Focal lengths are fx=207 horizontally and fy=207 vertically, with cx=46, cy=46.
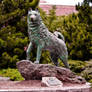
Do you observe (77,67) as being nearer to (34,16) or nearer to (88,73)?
(88,73)

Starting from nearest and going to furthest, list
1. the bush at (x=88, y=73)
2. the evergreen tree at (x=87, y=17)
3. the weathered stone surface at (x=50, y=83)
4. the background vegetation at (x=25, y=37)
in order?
the weathered stone surface at (x=50, y=83)
the bush at (x=88, y=73)
the background vegetation at (x=25, y=37)
the evergreen tree at (x=87, y=17)

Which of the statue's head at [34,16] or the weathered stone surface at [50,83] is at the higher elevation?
the statue's head at [34,16]

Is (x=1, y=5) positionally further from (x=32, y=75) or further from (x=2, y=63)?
(x=32, y=75)

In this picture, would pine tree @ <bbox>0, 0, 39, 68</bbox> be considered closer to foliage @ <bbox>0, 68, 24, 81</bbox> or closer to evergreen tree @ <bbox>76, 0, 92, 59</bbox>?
foliage @ <bbox>0, 68, 24, 81</bbox>

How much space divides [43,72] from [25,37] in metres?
5.76

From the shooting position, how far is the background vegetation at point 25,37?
10.9 metres

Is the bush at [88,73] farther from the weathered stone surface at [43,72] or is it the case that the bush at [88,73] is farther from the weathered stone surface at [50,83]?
the weathered stone surface at [50,83]

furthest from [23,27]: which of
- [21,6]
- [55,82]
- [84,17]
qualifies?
[55,82]

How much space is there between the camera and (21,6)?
12.1 metres

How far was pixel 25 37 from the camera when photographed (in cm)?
1189

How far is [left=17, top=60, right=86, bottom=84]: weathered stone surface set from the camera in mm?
6402

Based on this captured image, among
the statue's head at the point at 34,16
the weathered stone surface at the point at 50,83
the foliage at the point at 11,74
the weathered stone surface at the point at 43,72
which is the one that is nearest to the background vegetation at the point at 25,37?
the foliage at the point at 11,74

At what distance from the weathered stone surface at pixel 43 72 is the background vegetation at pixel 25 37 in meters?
3.15

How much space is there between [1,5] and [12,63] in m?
3.39
